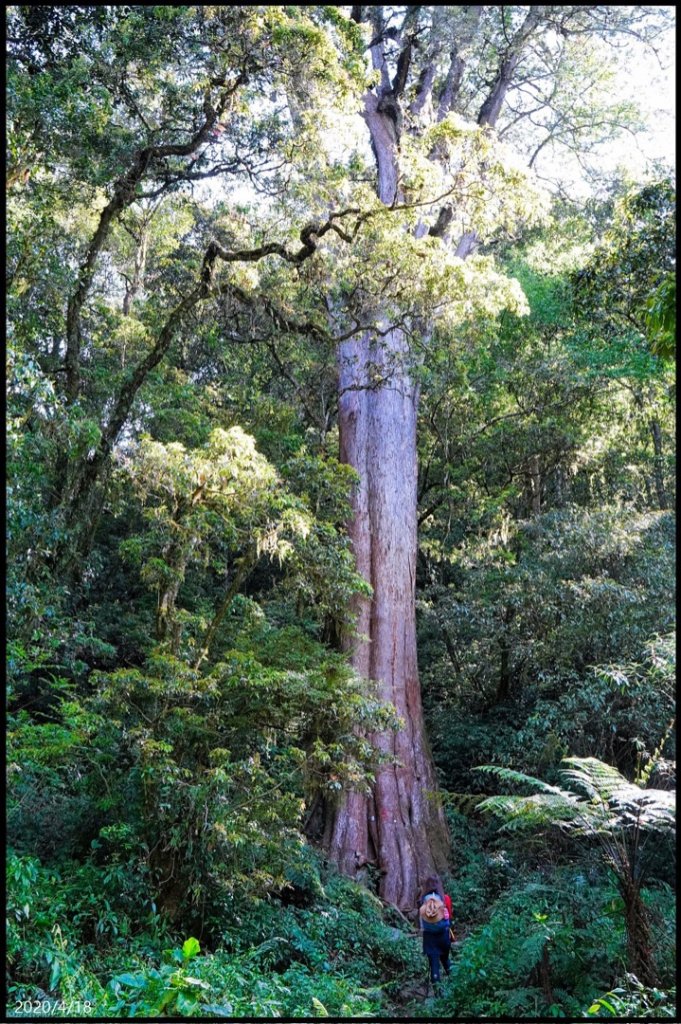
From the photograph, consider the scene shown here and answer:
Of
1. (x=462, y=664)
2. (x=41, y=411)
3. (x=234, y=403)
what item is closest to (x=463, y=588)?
(x=462, y=664)

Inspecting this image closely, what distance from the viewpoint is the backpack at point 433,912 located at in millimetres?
5941

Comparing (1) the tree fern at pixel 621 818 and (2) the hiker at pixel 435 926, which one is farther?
(2) the hiker at pixel 435 926

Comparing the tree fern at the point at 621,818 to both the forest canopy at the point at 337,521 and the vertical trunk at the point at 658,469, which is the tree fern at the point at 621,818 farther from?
the vertical trunk at the point at 658,469

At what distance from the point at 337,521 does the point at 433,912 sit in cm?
401

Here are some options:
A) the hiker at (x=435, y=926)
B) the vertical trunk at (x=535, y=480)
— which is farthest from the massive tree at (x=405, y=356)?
the vertical trunk at (x=535, y=480)

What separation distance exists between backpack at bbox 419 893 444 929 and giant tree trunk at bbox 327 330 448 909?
195cm

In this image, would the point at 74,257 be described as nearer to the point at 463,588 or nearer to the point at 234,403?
the point at 234,403

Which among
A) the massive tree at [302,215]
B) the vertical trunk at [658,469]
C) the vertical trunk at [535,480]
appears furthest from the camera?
the vertical trunk at [535,480]

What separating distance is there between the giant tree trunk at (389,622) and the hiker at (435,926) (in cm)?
190

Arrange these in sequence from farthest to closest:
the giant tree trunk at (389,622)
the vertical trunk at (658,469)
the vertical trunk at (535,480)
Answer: the vertical trunk at (535,480)
the vertical trunk at (658,469)
the giant tree trunk at (389,622)

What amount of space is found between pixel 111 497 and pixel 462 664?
17.4ft

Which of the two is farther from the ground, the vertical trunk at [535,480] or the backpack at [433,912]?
the vertical trunk at [535,480]

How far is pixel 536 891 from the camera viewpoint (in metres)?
6.60

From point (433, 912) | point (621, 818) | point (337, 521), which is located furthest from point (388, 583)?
point (621, 818)
